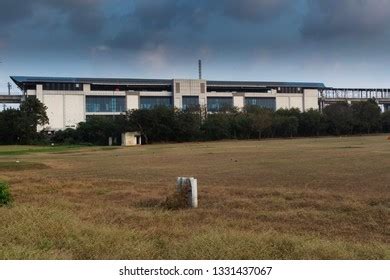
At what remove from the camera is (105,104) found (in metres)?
108

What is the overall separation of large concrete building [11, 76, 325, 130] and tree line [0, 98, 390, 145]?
321 inches

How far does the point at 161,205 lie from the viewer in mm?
10805

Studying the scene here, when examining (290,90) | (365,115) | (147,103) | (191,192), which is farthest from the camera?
(290,90)

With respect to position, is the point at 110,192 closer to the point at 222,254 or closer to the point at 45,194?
the point at 45,194

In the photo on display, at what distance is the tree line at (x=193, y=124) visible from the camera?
87.9m

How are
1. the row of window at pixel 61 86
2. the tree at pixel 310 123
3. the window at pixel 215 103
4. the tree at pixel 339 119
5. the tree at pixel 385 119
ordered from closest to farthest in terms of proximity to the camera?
1. the row of window at pixel 61 86
2. the tree at pixel 310 123
3. the tree at pixel 339 119
4. the tree at pixel 385 119
5. the window at pixel 215 103

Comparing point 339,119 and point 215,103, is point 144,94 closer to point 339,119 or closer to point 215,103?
point 215,103

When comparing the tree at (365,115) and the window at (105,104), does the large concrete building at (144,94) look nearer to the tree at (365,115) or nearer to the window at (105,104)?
the window at (105,104)

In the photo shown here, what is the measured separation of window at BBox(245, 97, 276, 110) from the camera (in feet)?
Answer: 389

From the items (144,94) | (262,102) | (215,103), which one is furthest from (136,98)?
(262,102)

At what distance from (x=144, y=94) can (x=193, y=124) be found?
2348cm

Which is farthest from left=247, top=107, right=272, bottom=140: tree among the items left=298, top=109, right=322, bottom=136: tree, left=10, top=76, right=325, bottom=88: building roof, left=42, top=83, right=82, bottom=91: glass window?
left=42, top=83, right=82, bottom=91: glass window

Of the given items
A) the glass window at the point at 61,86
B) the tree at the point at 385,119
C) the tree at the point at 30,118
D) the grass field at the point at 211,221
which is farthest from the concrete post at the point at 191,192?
the tree at the point at 385,119
